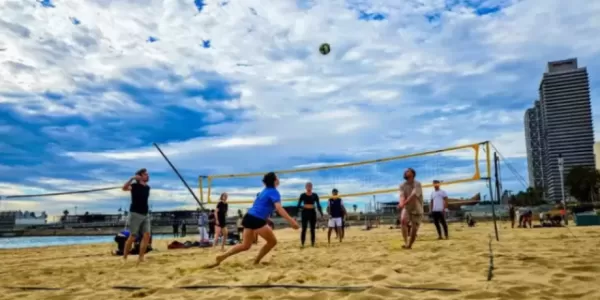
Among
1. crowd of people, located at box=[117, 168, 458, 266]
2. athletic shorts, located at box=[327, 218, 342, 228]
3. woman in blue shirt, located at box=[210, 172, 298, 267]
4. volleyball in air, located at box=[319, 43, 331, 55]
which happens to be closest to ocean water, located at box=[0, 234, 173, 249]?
athletic shorts, located at box=[327, 218, 342, 228]

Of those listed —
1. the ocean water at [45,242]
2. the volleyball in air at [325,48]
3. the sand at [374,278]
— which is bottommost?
the ocean water at [45,242]

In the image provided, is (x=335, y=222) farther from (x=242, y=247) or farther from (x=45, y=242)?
(x=45, y=242)

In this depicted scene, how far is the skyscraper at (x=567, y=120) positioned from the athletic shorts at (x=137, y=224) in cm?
13009

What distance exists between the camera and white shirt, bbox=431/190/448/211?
985cm

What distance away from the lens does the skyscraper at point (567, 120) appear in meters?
120

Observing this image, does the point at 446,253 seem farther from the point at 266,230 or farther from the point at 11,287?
the point at 11,287

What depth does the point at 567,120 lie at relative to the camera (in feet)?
405

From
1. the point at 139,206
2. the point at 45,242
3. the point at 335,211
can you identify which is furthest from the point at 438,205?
the point at 45,242

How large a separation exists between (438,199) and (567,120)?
133 m

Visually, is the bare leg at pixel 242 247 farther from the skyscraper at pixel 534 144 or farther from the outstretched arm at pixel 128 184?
the skyscraper at pixel 534 144

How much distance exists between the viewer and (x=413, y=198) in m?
7.54

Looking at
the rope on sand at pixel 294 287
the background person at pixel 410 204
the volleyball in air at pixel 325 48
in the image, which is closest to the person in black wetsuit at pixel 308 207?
the background person at pixel 410 204

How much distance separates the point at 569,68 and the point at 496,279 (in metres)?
146

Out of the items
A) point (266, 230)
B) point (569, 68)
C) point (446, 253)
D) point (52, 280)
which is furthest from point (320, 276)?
point (569, 68)
